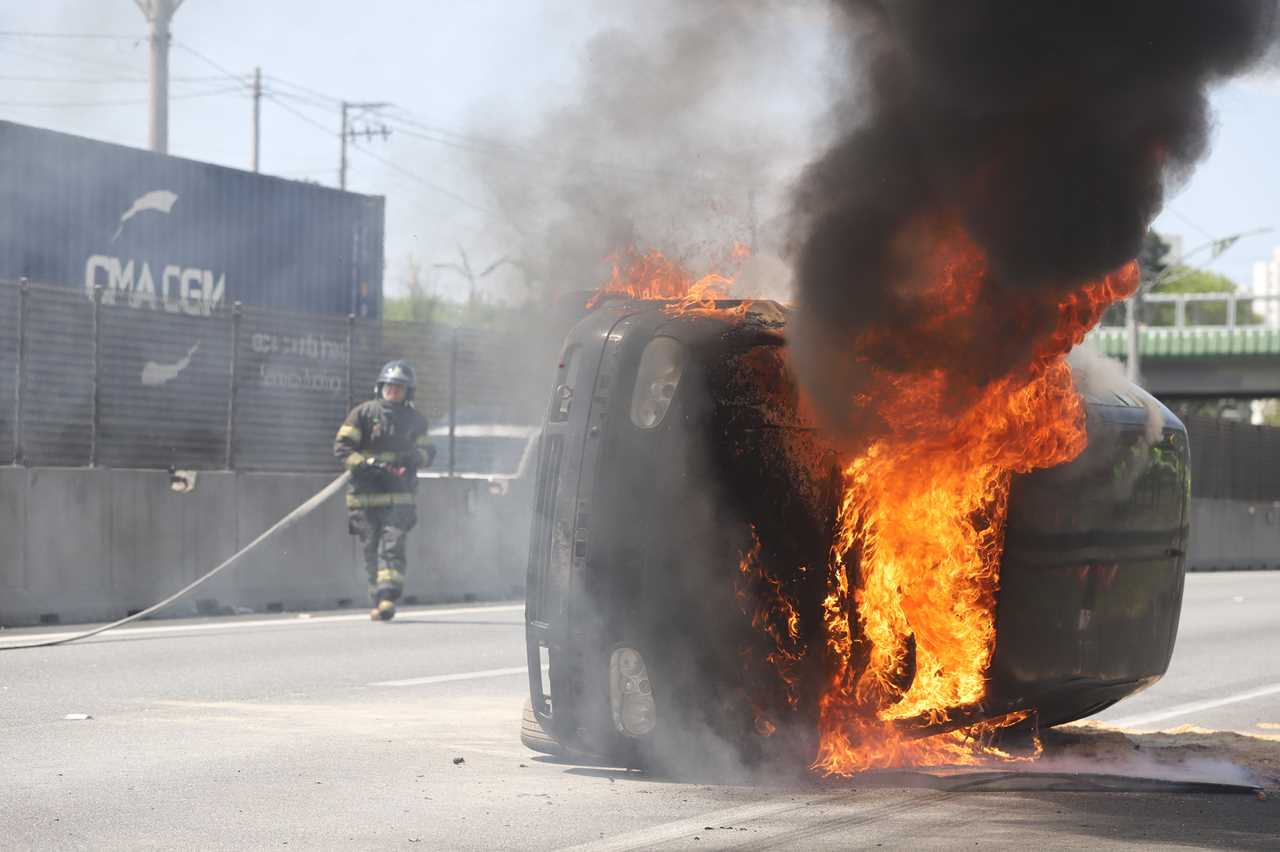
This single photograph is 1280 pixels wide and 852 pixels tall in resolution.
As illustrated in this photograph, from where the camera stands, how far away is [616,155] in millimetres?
9008

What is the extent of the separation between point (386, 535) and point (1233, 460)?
30037mm

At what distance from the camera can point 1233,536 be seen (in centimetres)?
3616

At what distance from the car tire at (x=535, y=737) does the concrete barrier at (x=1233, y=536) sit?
27527mm

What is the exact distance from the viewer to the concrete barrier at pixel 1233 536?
112 feet

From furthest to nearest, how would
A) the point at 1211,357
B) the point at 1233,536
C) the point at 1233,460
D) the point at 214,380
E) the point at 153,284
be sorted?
1. the point at 1211,357
2. the point at 1233,460
3. the point at 1233,536
4. the point at 153,284
5. the point at 214,380

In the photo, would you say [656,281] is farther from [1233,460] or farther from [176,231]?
[1233,460]

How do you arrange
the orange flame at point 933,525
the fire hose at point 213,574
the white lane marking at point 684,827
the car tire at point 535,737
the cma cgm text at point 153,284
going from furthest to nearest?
the cma cgm text at point 153,284 → the fire hose at point 213,574 → the car tire at point 535,737 → the orange flame at point 933,525 → the white lane marking at point 684,827

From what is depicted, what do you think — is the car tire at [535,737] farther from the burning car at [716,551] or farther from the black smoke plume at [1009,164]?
the black smoke plume at [1009,164]

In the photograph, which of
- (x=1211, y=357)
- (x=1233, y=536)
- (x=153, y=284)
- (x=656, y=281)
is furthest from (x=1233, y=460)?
(x=656, y=281)

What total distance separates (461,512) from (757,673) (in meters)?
12.6

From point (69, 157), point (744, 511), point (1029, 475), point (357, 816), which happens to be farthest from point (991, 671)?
point (69, 157)

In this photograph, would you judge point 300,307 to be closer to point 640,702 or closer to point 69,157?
point 69,157

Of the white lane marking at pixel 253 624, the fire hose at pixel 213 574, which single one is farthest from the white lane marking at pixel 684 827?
the white lane marking at pixel 253 624

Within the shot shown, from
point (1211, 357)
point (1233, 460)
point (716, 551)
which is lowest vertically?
point (716, 551)
